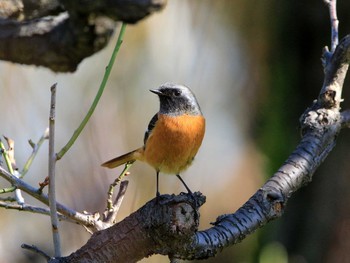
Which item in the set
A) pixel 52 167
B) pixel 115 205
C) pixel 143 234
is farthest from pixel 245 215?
pixel 52 167

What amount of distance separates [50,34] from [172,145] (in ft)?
4.76

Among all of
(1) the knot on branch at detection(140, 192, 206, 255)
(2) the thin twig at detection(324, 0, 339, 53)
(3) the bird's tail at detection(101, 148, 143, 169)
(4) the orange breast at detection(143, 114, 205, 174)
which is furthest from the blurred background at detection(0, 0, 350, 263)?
(1) the knot on branch at detection(140, 192, 206, 255)

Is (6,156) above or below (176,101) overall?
below

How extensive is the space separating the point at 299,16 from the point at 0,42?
5235mm

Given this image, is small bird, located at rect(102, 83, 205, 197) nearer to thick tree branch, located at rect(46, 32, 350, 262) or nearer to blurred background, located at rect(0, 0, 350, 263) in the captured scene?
thick tree branch, located at rect(46, 32, 350, 262)

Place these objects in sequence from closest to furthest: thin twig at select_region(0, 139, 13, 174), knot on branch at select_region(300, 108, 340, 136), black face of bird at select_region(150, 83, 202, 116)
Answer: thin twig at select_region(0, 139, 13, 174) < knot on branch at select_region(300, 108, 340, 136) < black face of bird at select_region(150, 83, 202, 116)

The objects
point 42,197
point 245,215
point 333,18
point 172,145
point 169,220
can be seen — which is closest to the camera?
point 169,220

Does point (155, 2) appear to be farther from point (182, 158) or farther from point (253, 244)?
point (253, 244)

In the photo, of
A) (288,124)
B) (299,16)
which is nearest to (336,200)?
(288,124)

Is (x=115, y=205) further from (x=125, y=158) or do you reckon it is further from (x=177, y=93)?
(x=177, y=93)

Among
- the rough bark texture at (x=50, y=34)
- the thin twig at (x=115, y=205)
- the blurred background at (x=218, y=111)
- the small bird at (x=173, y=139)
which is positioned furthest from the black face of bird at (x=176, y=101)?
the rough bark texture at (x=50, y=34)

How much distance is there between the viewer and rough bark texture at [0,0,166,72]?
1.36m

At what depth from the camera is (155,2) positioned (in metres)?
1.27

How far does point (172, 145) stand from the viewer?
2.83 metres
